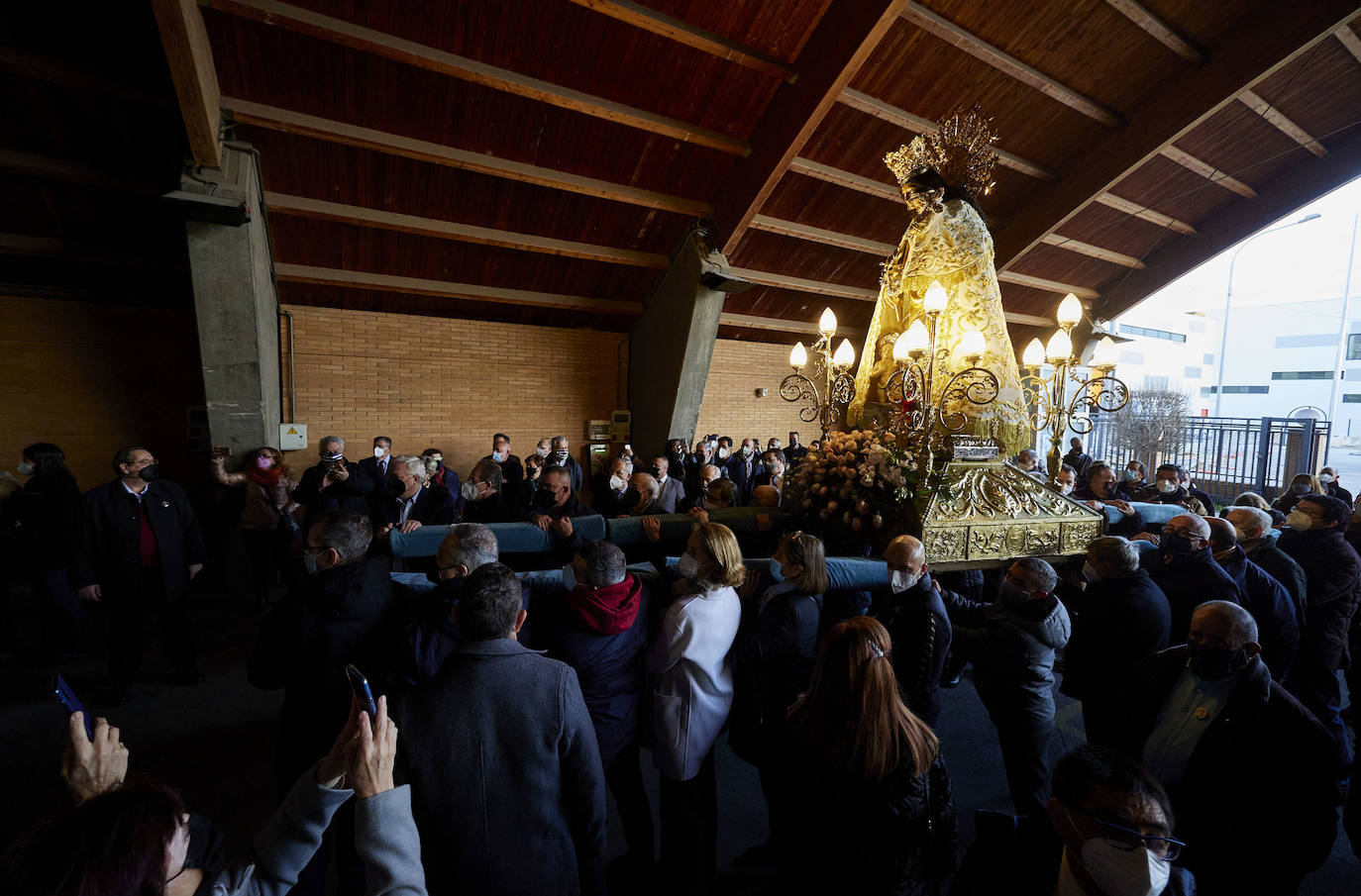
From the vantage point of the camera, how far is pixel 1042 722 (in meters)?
2.65

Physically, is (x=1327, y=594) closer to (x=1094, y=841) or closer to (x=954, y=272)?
(x=954, y=272)

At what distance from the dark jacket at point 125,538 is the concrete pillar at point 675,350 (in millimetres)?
6448

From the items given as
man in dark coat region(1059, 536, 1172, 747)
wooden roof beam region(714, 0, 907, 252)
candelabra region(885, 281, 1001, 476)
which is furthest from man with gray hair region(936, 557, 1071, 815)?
wooden roof beam region(714, 0, 907, 252)

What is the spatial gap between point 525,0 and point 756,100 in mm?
2879

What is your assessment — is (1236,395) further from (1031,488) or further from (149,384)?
(149,384)

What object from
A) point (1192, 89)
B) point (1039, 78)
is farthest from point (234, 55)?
point (1192, 89)

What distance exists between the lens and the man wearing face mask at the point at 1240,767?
1736mm

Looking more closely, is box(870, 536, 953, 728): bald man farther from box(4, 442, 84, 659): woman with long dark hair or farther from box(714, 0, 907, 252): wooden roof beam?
box(4, 442, 84, 659): woman with long dark hair

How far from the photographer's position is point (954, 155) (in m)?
5.25

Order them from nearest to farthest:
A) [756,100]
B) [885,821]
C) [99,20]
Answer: [885,821] < [99,20] < [756,100]

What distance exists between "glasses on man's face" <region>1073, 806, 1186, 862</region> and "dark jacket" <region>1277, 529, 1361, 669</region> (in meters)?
3.89

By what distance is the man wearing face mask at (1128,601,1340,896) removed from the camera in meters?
1.74

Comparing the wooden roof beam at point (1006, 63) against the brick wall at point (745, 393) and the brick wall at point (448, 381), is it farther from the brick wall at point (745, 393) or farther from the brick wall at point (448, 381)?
the brick wall at point (448, 381)

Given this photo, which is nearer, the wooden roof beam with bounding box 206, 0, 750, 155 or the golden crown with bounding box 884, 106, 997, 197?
the wooden roof beam with bounding box 206, 0, 750, 155
